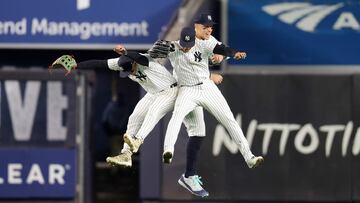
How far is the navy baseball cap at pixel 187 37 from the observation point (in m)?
10.4

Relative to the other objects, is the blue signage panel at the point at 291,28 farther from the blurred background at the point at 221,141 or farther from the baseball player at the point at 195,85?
the baseball player at the point at 195,85

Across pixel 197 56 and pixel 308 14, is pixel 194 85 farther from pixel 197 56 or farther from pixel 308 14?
pixel 308 14

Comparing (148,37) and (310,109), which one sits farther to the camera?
(148,37)

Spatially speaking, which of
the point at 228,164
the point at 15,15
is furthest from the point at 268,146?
the point at 15,15

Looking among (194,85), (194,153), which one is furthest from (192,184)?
(194,85)

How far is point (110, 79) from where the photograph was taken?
3161 cm

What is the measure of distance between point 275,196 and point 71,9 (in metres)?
8.76

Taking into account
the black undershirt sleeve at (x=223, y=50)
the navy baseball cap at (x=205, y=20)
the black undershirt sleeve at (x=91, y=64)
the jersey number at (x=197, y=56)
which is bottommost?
the black undershirt sleeve at (x=91, y=64)

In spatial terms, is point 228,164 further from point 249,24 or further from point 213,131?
point 249,24

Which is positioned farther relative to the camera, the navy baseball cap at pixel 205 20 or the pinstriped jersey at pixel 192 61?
the pinstriped jersey at pixel 192 61

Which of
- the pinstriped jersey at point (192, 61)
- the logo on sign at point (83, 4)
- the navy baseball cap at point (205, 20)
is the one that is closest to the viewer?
the navy baseball cap at point (205, 20)

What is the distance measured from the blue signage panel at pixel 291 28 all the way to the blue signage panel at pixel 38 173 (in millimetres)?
5558

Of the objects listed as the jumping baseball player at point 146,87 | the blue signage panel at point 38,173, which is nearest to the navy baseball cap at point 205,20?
the jumping baseball player at point 146,87

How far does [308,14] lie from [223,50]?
15.5 meters
